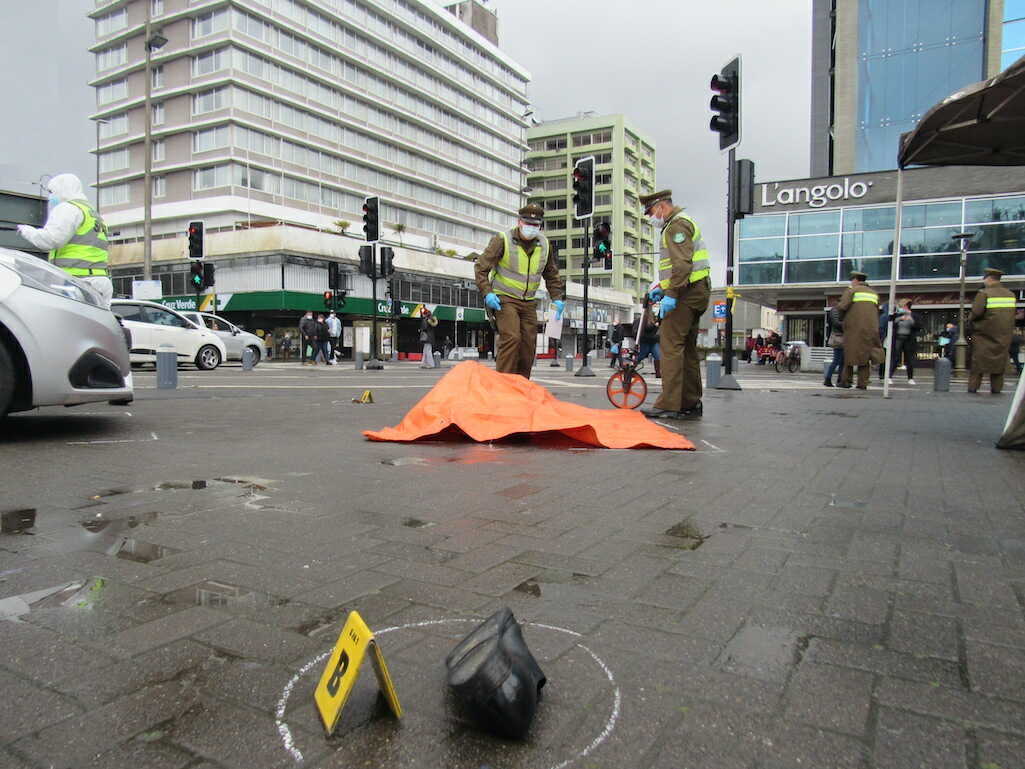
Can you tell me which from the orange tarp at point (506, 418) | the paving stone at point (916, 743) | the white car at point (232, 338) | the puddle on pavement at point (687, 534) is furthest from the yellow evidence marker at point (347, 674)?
the white car at point (232, 338)

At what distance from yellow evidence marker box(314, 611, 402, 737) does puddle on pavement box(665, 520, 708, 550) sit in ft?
5.05

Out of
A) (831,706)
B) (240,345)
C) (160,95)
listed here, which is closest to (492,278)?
(831,706)

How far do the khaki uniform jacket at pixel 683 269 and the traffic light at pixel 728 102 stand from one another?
17.2ft

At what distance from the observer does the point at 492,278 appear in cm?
729

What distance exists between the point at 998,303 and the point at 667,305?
749cm

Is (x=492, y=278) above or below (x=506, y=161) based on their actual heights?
below

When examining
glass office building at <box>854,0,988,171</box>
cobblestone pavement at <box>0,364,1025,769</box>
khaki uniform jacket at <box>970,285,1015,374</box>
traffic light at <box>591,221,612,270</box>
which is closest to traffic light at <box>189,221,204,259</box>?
traffic light at <box>591,221,612,270</box>

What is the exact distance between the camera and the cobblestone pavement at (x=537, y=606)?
137 cm

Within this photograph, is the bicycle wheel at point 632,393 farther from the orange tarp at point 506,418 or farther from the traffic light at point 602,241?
the traffic light at point 602,241

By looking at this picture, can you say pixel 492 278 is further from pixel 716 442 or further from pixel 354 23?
pixel 354 23

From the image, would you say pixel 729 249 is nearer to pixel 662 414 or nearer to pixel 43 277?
pixel 662 414

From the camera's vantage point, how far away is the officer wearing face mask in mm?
7070

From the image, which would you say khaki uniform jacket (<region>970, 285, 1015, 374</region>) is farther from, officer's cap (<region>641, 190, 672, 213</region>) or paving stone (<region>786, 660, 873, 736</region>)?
paving stone (<region>786, 660, 873, 736</region>)

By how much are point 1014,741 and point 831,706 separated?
1.08 feet
